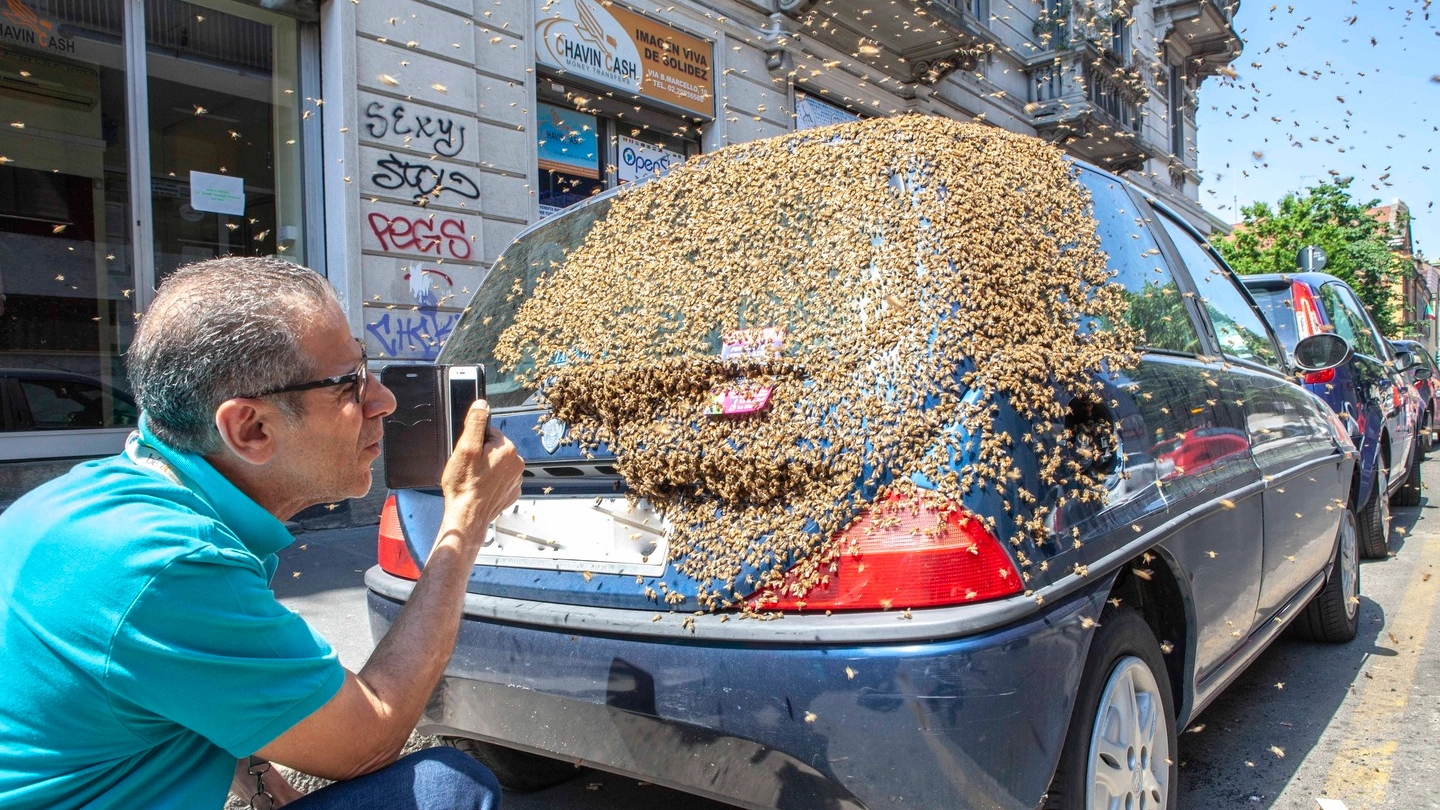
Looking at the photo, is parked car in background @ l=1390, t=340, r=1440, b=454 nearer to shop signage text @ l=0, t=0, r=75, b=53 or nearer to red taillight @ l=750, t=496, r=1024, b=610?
red taillight @ l=750, t=496, r=1024, b=610

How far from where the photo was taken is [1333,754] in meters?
3.38

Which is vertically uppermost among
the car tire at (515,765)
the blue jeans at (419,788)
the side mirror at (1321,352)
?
the side mirror at (1321,352)

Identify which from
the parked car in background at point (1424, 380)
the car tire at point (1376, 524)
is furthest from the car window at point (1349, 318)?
the parked car in background at point (1424, 380)

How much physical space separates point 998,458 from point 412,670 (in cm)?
114

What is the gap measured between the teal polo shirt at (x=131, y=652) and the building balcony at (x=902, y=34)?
489 inches

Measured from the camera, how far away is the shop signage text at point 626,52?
9.77 m

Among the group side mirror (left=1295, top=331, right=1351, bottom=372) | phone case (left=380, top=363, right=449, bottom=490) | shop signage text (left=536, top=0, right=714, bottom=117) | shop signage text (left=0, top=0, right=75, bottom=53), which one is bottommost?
phone case (left=380, top=363, right=449, bottom=490)

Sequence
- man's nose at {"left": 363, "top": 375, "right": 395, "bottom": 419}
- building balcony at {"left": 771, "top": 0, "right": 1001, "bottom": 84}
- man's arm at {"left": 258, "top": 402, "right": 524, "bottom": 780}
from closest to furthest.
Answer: man's arm at {"left": 258, "top": 402, "right": 524, "bottom": 780} < man's nose at {"left": 363, "top": 375, "right": 395, "bottom": 419} < building balcony at {"left": 771, "top": 0, "right": 1001, "bottom": 84}

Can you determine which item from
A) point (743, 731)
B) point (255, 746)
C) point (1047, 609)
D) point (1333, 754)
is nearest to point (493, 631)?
point (743, 731)

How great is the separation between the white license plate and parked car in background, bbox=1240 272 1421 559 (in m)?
4.85

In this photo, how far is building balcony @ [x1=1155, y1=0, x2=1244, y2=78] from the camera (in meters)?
24.5

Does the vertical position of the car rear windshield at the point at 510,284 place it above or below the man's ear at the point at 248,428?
above

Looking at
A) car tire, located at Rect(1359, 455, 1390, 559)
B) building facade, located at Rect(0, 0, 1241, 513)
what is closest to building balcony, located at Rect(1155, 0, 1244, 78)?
building facade, located at Rect(0, 0, 1241, 513)

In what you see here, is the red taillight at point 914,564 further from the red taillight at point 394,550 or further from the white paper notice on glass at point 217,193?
the white paper notice on glass at point 217,193
